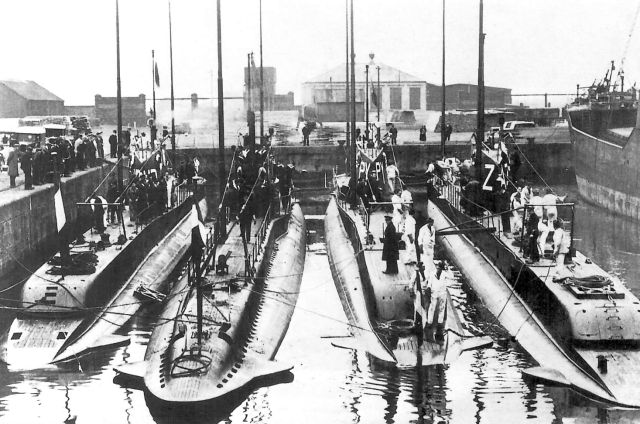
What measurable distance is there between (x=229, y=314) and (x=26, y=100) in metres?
48.4

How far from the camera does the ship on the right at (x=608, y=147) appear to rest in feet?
111

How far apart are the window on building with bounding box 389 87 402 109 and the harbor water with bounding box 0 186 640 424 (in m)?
57.1

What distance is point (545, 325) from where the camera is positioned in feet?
58.9

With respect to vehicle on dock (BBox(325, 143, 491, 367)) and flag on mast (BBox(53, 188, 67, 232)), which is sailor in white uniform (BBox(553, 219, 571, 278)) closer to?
vehicle on dock (BBox(325, 143, 491, 367))

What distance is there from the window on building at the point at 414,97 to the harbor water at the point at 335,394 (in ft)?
188

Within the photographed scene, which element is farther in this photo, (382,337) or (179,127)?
(179,127)

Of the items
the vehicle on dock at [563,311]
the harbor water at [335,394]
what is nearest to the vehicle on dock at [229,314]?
the harbor water at [335,394]

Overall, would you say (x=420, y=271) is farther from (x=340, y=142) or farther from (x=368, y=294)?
(x=340, y=142)

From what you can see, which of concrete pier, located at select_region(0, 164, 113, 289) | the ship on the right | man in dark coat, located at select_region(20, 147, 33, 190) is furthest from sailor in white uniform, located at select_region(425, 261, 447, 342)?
the ship on the right

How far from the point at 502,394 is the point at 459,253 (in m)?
12.3

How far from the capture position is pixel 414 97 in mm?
74875

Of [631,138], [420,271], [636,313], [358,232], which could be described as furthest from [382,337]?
[631,138]

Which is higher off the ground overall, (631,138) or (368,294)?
(631,138)

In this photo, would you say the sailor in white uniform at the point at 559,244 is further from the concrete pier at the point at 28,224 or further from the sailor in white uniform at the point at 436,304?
the concrete pier at the point at 28,224
